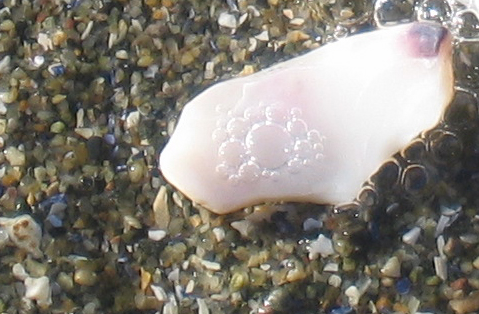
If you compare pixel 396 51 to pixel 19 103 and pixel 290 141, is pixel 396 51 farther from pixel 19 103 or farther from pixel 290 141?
pixel 19 103

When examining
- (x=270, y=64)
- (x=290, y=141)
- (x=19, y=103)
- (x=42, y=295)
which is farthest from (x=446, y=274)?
(x=19, y=103)

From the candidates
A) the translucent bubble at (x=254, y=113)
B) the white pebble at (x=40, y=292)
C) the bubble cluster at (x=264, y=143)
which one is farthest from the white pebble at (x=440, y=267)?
the white pebble at (x=40, y=292)

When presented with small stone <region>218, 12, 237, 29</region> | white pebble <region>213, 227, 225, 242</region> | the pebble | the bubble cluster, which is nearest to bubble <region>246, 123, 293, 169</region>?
the bubble cluster

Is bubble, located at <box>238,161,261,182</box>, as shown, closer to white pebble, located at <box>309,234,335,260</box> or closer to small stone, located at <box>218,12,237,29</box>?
white pebble, located at <box>309,234,335,260</box>

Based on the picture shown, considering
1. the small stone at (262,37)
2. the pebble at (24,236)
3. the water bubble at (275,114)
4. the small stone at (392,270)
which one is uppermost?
the small stone at (262,37)

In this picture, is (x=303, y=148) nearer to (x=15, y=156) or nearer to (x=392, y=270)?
(x=392, y=270)

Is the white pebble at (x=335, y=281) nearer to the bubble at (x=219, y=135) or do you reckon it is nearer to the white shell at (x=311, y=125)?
the white shell at (x=311, y=125)
